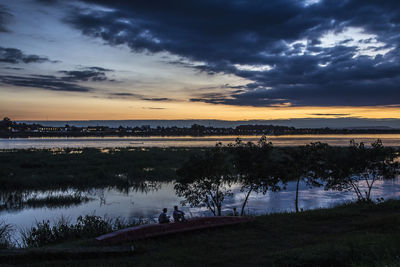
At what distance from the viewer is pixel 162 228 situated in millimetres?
14680

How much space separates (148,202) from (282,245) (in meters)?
19.2

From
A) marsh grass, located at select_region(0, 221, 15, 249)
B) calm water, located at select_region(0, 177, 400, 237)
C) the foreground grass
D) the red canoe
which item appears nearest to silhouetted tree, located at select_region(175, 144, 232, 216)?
calm water, located at select_region(0, 177, 400, 237)

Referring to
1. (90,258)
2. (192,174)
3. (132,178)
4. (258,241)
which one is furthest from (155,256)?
(132,178)

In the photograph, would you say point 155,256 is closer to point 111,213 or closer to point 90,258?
point 90,258

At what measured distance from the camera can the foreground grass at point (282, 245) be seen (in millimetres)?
10094

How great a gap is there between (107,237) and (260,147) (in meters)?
14.7

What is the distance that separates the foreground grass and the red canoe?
0.28 m

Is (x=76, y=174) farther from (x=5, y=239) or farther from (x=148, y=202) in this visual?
(x=5, y=239)

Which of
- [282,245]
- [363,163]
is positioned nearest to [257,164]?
[363,163]

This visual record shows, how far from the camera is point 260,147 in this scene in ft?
81.5

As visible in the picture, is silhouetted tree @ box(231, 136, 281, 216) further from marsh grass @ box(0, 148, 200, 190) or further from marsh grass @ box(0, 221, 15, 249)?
marsh grass @ box(0, 148, 200, 190)

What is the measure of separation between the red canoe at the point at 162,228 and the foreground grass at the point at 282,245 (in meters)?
0.28

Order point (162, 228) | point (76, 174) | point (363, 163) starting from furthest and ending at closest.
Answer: point (76, 174), point (363, 163), point (162, 228)

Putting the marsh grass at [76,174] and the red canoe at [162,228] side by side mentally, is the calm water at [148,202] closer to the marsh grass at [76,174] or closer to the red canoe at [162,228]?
the marsh grass at [76,174]
